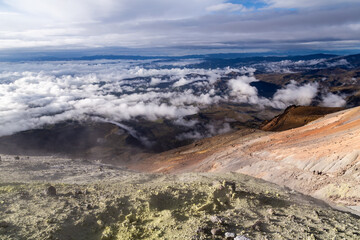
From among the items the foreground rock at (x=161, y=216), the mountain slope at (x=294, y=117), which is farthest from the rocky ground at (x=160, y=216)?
the mountain slope at (x=294, y=117)

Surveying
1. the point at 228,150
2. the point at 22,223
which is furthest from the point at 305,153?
the point at 22,223

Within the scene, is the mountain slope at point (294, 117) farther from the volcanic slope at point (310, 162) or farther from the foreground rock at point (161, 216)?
the foreground rock at point (161, 216)

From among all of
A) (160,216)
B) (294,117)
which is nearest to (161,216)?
(160,216)

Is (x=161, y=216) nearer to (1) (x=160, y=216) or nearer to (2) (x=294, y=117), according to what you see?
(1) (x=160, y=216)

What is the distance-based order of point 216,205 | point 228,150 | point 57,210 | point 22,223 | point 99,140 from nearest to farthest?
1. point 22,223
2. point 57,210
3. point 216,205
4. point 228,150
5. point 99,140

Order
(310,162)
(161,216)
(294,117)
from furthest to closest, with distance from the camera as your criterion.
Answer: (294,117)
(310,162)
(161,216)

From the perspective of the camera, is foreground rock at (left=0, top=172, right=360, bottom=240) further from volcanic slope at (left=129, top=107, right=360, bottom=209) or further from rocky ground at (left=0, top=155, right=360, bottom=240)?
volcanic slope at (left=129, top=107, right=360, bottom=209)

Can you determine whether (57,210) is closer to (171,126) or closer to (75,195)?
(75,195)

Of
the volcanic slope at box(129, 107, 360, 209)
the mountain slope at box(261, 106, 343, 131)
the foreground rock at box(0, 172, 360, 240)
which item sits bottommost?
the mountain slope at box(261, 106, 343, 131)

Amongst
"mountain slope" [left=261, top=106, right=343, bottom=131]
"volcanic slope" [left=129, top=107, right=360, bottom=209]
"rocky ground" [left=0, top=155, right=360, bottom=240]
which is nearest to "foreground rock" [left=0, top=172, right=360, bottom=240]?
"rocky ground" [left=0, top=155, right=360, bottom=240]

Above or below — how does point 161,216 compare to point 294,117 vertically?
above

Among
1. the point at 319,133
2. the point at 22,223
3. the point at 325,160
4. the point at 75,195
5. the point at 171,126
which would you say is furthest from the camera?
the point at 171,126
